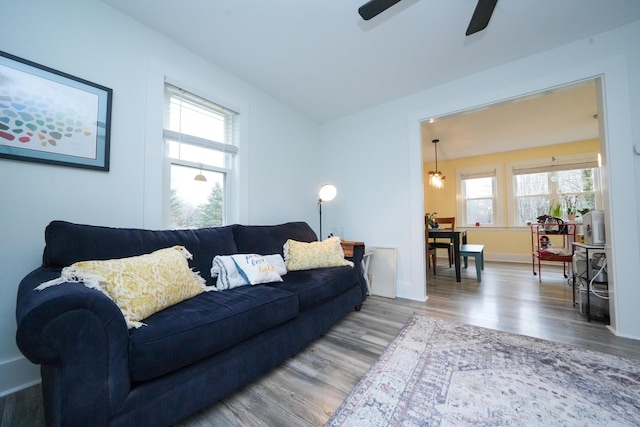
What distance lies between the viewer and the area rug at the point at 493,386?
45.0 inches

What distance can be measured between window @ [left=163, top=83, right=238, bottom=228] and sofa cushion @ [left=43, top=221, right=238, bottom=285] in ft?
1.45

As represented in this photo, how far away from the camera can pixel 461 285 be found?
11.2ft

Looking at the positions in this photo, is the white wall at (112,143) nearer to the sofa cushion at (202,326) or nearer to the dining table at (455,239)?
the sofa cushion at (202,326)

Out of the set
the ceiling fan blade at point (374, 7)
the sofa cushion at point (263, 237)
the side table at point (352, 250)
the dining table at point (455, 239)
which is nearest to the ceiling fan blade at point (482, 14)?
the ceiling fan blade at point (374, 7)

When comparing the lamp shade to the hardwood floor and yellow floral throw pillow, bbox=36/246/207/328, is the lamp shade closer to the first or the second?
the hardwood floor

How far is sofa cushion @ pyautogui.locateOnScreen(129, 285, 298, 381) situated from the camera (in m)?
0.98

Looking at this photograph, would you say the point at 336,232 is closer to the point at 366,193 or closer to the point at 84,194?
the point at 366,193

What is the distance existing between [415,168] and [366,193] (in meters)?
0.73

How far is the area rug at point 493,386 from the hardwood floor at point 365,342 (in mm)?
151

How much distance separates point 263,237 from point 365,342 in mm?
1293

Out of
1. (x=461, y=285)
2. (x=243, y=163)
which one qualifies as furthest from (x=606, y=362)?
(x=243, y=163)

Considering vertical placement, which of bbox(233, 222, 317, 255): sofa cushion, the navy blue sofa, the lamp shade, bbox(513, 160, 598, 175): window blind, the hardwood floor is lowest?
the hardwood floor

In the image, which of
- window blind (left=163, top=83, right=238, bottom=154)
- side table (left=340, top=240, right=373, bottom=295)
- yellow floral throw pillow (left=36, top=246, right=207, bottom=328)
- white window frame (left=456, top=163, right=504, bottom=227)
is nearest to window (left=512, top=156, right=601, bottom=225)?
white window frame (left=456, top=163, right=504, bottom=227)

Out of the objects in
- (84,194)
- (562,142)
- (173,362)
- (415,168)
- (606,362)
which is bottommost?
(606,362)
